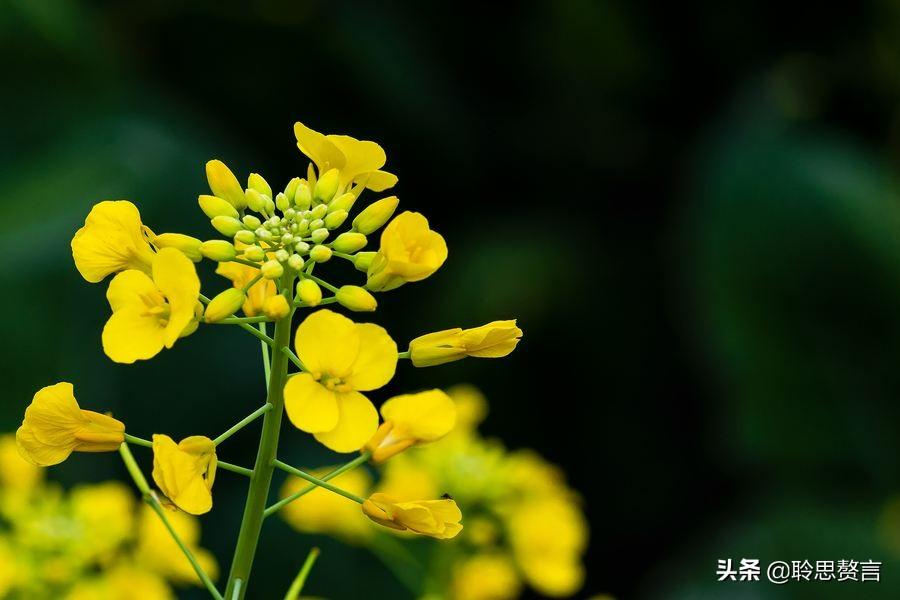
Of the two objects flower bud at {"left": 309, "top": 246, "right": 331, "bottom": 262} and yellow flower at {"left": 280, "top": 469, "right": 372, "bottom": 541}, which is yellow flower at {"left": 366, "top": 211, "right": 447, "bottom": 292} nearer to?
flower bud at {"left": 309, "top": 246, "right": 331, "bottom": 262}

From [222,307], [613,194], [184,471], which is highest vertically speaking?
[613,194]

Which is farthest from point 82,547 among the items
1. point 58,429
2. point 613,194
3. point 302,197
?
point 613,194

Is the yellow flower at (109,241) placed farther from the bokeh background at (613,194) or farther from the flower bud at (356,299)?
the bokeh background at (613,194)

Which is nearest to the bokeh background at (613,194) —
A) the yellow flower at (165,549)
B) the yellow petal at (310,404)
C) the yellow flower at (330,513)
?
the yellow flower at (330,513)

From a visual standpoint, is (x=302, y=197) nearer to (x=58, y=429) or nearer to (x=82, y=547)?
(x=58, y=429)

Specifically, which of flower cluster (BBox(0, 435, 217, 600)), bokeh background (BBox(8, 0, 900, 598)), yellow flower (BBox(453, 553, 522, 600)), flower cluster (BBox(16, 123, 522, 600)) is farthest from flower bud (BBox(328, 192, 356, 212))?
bokeh background (BBox(8, 0, 900, 598))

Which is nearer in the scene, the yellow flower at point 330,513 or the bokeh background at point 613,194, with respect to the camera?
the yellow flower at point 330,513

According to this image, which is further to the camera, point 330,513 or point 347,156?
point 330,513

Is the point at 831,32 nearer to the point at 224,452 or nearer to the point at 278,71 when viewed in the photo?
the point at 278,71
